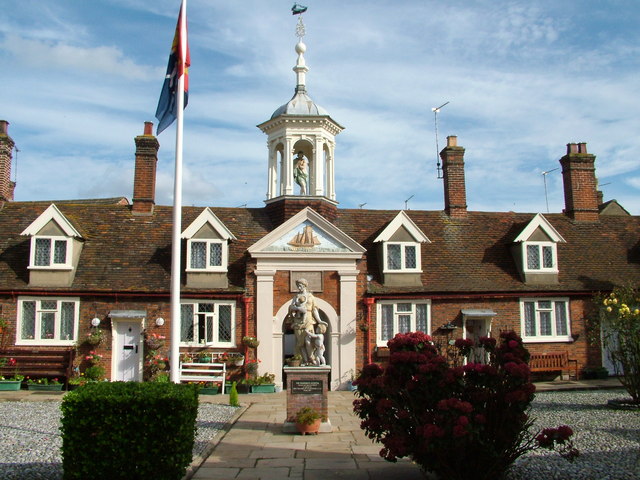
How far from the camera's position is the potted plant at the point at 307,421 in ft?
37.9

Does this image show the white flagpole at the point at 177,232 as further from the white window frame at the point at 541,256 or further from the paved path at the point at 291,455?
the white window frame at the point at 541,256

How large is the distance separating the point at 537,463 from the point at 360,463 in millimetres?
2719

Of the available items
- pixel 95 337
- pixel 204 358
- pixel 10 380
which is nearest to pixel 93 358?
pixel 95 337

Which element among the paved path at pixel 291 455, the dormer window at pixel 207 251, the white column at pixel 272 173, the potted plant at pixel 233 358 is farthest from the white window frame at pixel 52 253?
the paved path at pixel 291 455

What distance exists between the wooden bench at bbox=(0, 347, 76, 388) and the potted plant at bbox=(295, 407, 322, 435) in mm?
9872

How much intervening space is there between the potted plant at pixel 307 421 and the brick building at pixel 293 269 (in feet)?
24.6

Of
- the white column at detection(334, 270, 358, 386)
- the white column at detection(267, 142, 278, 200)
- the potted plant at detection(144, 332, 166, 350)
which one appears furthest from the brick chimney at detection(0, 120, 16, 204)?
the white column at detection(334, 270, 358, 386)

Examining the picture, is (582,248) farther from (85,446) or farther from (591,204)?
(85,446)

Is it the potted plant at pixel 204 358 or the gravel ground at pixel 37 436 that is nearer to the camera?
the gravel ground at pixel 37 436

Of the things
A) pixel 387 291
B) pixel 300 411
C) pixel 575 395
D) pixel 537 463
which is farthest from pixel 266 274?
pixel 537 463

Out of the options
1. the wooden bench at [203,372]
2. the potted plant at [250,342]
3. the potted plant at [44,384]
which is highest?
the potted plant at [250,342]

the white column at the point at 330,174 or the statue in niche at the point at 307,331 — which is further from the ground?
the white column at the point at 330,174

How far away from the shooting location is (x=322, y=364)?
1346 cm

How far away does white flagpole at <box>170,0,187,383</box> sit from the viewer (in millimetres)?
10727
